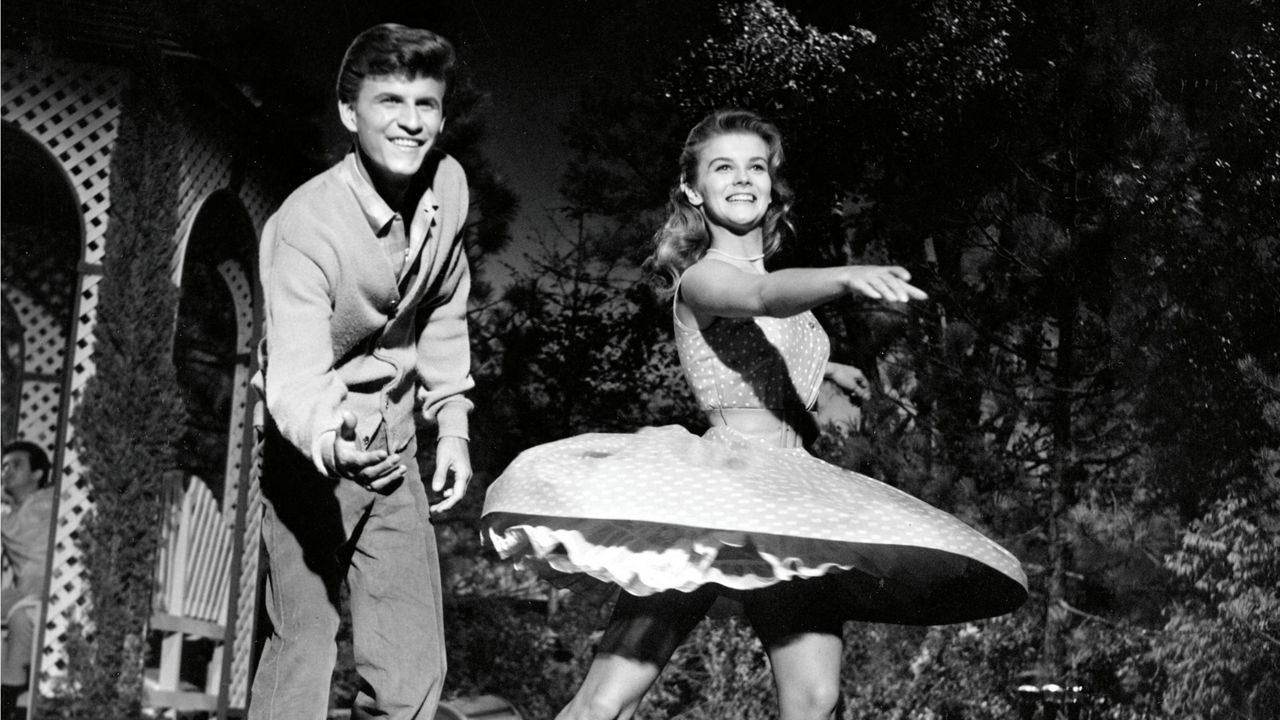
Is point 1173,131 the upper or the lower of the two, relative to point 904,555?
upper

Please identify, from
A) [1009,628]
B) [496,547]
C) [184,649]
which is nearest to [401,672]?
[496,547]

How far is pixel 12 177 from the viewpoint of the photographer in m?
7.64

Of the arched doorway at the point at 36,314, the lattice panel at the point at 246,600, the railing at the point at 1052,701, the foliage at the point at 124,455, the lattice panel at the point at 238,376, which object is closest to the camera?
the railing at the point at 1052,701

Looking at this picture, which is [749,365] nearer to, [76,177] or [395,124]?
[395,124]

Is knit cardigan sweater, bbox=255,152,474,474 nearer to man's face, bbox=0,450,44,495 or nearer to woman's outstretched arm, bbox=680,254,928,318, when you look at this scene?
woman's outstretched arm, bbox=680,254,928,318

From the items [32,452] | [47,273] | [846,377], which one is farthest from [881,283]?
[47,273]

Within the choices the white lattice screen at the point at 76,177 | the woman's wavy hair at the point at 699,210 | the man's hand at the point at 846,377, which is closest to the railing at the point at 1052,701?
the man's hand at the point at 846,377

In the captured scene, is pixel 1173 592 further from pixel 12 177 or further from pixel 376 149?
pixel 12 177

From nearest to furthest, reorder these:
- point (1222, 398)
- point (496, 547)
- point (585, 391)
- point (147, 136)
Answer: point (496, 547), point (1222, 398), point (147, 136), point (585, 391)

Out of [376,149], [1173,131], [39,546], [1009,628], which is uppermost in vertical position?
[1173,131]

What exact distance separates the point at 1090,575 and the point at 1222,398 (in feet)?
3.49

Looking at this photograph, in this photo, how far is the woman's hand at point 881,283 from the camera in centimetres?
180

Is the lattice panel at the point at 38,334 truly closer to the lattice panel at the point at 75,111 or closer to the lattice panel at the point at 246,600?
the lattice panel at the point at 246,600

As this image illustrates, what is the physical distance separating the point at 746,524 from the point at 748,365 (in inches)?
19.6
